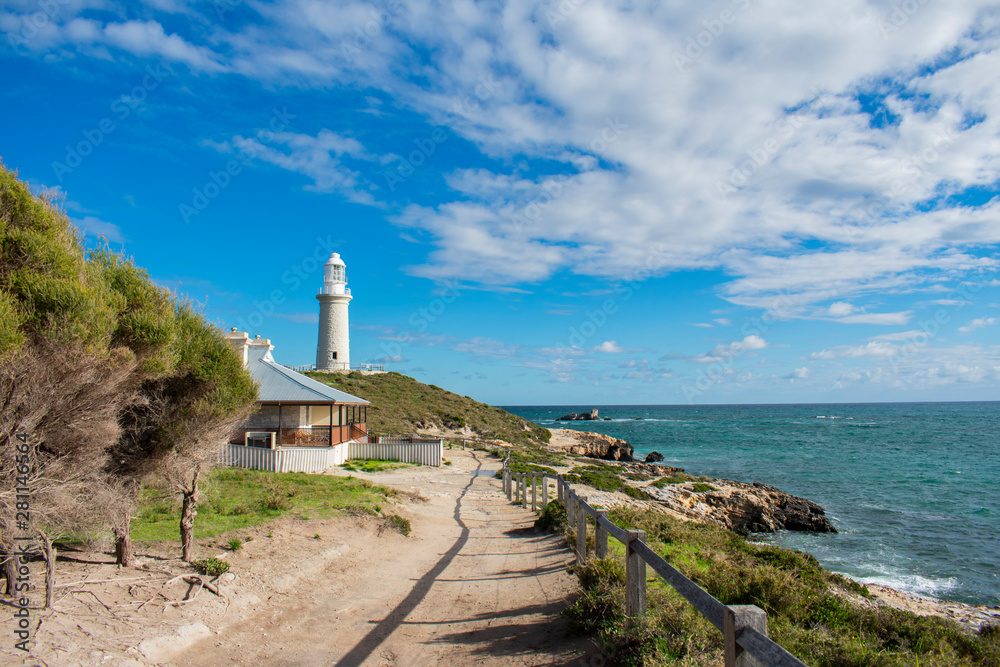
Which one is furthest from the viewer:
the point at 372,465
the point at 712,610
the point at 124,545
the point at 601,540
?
the point at 372,465

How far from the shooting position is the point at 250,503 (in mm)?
11586

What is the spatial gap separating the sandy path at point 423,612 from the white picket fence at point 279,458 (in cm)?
1040

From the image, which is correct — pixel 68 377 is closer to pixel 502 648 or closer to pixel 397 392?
pixel 502 648

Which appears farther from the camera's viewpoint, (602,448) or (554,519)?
(602,448)

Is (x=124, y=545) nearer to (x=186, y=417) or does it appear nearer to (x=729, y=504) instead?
(x=186, y=417)

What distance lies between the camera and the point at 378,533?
1096cm

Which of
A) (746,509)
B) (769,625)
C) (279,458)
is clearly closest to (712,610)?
(769,625)

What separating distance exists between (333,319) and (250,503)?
4612cm

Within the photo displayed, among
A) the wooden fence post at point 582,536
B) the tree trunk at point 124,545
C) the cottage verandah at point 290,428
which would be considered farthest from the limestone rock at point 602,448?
the tree trunk at point 124,545

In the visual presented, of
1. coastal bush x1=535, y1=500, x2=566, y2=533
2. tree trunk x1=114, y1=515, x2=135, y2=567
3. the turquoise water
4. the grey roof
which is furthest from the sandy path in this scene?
the grey roof

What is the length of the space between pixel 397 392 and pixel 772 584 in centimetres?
5330

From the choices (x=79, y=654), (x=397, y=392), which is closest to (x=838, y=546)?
(x=79, y=654)

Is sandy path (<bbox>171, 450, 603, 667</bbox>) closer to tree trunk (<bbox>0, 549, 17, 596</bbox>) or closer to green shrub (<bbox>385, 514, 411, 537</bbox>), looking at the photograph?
green shrub (<bbox>385, 514, 411, 537</bbox>)

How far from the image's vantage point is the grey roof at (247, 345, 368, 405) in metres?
23.2
